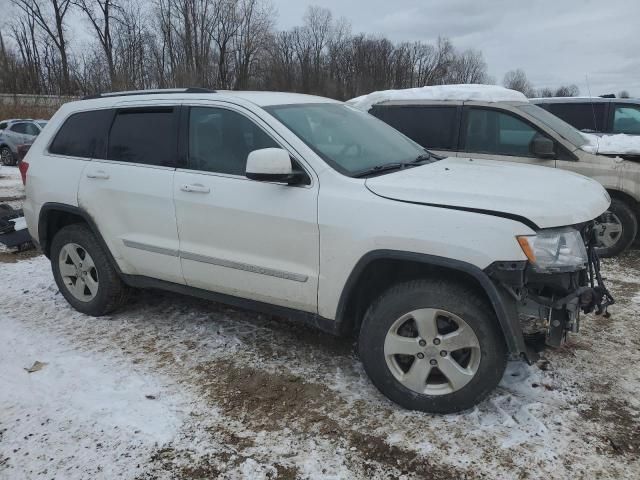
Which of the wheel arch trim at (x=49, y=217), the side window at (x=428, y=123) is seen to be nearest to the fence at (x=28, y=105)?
the side window at (x=428, y=123)

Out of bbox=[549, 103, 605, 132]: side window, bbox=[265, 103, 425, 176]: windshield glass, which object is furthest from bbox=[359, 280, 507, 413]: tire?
bbox=[549, 103, 605, 132]: side window

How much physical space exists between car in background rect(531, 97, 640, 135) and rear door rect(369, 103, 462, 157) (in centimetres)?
296

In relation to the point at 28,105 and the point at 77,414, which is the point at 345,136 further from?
the point at 28,105

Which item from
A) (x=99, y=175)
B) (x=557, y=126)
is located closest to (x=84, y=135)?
(x=99, y=175)

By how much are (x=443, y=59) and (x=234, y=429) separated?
9525 centimetres

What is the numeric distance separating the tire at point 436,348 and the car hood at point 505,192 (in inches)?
18.9

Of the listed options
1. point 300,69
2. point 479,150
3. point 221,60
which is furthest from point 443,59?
point 479,150

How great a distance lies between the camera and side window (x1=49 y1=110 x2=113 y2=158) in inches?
164

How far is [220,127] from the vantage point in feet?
11.8

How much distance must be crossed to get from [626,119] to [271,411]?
7401 mm

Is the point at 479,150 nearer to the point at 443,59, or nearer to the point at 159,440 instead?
the point at 159,440

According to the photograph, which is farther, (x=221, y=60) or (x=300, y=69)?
(x=300, y=69)

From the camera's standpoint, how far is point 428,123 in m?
6.44

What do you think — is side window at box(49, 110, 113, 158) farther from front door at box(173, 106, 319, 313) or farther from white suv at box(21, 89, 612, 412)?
front door at box(173, 106, 319, 313)
